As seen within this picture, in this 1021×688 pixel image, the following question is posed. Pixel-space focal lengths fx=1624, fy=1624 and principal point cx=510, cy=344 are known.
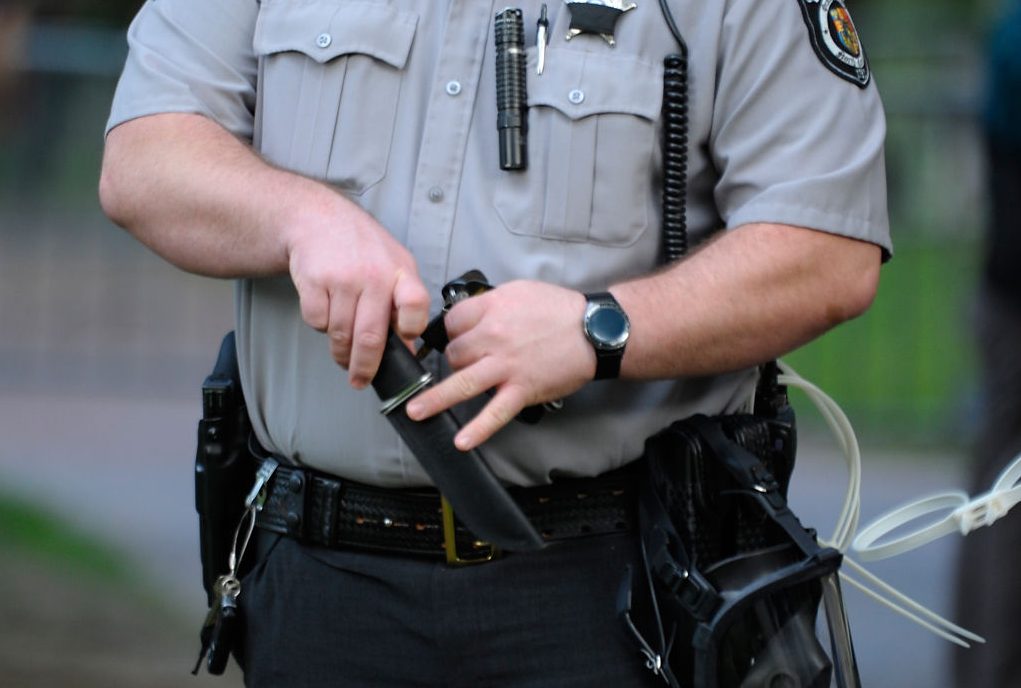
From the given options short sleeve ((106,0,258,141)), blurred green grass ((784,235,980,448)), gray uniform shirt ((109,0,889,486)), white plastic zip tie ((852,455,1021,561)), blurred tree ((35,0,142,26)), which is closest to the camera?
gray uniform shirt ((109,0,889,486))

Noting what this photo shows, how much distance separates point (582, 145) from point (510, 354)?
0.37 meters

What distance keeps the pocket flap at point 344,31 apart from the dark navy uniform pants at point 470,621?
76 cm

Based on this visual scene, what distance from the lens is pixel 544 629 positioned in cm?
242

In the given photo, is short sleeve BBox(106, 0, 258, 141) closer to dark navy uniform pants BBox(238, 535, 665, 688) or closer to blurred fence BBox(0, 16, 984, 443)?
dark navy uniform pants BBox(238, 535, 665, 688)

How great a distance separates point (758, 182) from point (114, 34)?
7004mm

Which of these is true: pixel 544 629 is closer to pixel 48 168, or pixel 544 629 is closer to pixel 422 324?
pixel 422 324

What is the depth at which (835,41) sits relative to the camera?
7.81 ft

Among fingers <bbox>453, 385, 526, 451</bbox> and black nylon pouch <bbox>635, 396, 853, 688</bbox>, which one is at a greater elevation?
fingers <bbox>453, 385, 526, 451</bbox>

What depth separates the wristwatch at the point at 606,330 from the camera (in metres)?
2.19

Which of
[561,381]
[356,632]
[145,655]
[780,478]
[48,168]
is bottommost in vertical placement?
[145,655]

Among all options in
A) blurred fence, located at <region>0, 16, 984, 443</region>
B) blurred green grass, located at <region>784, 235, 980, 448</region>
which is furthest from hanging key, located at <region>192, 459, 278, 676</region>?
blurred fence, located at <region>0, 16, 984, 443</region>

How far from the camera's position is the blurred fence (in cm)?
783

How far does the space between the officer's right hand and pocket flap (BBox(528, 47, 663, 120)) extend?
34cm

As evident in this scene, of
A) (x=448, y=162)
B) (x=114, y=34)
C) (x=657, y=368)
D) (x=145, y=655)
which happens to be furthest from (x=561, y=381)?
(x=114, y=34)
